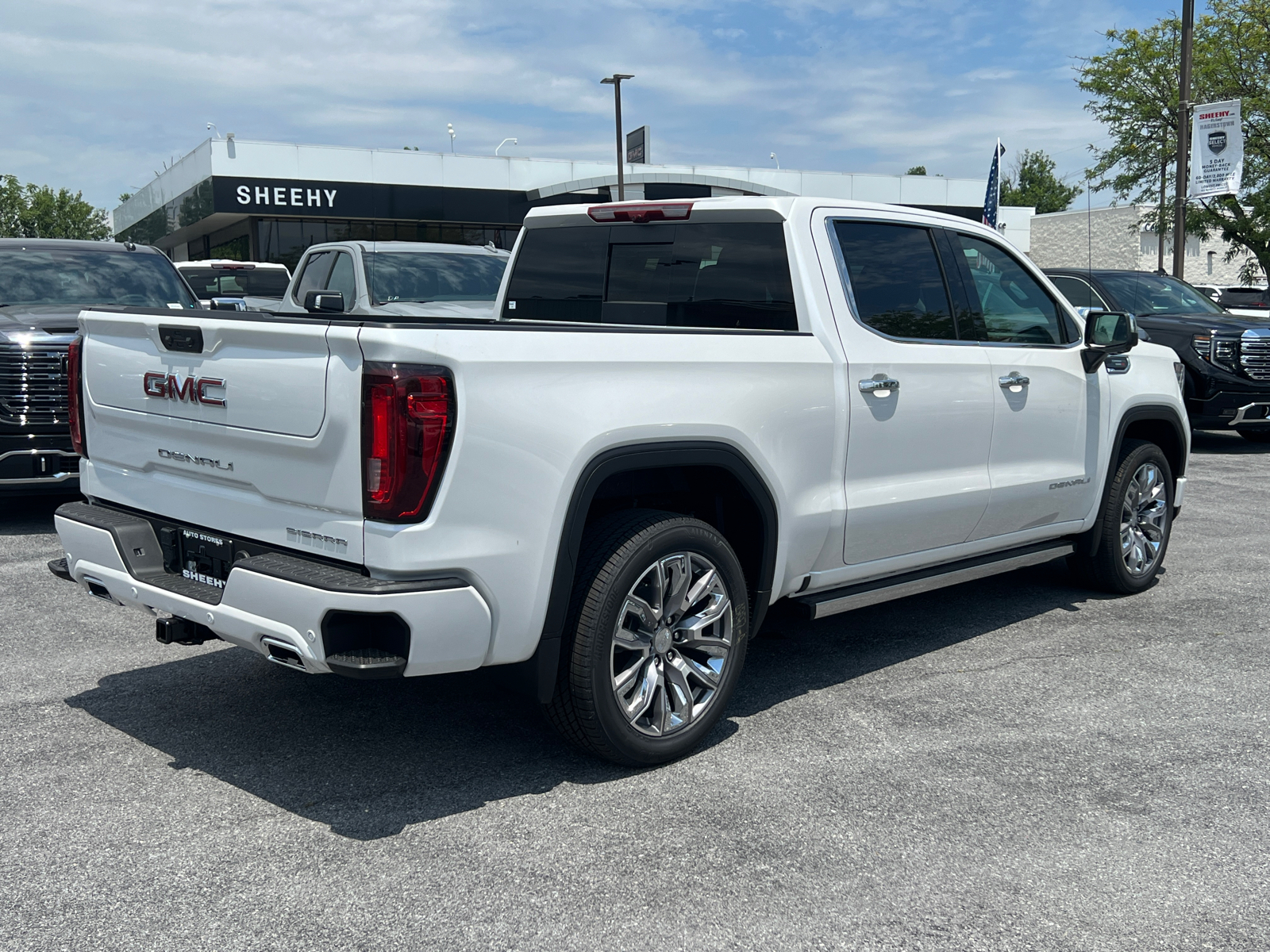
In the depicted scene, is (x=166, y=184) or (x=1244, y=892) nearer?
(x=1244, y=892)

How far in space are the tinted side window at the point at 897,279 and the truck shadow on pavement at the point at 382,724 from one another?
129cm

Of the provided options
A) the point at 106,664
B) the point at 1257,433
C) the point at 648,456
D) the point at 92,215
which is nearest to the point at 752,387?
the point at 648,456

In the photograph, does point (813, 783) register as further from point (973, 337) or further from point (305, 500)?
point (973, 337)

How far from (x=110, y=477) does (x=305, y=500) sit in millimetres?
1219

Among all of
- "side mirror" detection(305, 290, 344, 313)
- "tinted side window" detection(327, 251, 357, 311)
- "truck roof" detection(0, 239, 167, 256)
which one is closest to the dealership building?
"tinted side window" detection(327, 251, 357, 311)

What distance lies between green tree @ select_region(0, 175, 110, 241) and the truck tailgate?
71.8 meters

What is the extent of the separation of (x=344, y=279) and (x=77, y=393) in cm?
653

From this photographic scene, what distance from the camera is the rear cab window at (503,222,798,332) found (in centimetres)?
470

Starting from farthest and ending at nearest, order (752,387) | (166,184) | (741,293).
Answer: (166,184)
(741,293)
(752,387)

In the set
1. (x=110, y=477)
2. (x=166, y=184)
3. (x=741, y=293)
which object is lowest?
(x=110, y=477)

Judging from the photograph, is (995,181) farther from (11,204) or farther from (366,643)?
(11,204)

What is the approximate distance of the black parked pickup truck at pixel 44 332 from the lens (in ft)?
25.3

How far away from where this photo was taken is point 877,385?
4.64m

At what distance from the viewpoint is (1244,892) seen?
10.5 ft
